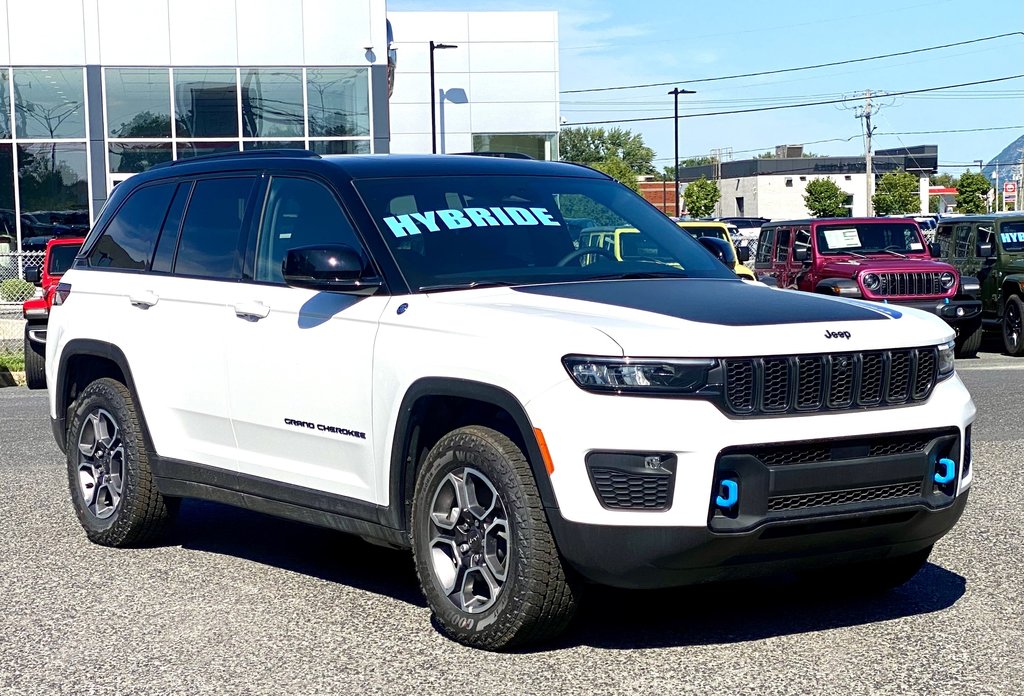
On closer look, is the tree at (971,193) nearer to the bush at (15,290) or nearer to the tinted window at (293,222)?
the bush at (15,290)

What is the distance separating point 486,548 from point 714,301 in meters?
1.21

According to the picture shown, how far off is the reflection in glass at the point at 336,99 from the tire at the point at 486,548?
2940 cm

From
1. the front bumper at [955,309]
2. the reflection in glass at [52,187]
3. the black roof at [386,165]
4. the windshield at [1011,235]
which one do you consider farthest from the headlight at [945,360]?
the reflection in glass at [52,187]

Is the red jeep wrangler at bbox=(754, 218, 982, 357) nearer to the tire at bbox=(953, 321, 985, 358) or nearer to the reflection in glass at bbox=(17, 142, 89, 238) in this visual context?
the tire at bbox=(953, 321, 985, 358)

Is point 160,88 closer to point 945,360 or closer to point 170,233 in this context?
point 170,233

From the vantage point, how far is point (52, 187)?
110ft

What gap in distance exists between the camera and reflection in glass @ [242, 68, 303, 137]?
33656 millimetres

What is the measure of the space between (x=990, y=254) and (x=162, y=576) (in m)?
15.2

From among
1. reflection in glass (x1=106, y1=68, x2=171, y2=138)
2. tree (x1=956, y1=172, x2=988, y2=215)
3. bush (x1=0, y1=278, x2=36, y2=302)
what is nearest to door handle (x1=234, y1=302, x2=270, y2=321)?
bush (x1=0, y1=278, x2=36, y2=302)

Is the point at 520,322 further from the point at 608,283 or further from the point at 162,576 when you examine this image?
the point at 162,576

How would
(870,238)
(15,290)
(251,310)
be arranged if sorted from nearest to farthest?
(251,310) → (870,238) → (15,290)

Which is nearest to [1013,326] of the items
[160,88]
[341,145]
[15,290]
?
[15,290]

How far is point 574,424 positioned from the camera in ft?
15.5

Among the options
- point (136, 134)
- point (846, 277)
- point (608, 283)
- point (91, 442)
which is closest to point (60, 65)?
point (136, 134)
